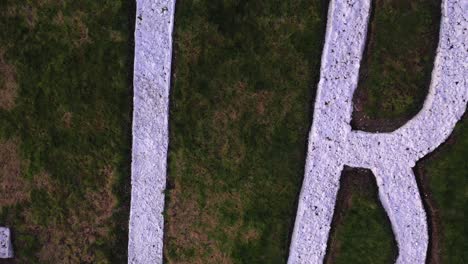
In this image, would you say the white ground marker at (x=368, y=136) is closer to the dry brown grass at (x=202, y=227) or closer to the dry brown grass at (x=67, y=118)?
the dry brown grass at (x=202, y=227)

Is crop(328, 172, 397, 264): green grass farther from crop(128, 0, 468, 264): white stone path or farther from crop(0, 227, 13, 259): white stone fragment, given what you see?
crop(0, 227, 13, 259): white stone fragment

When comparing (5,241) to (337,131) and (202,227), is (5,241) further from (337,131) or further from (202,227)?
(337,131)

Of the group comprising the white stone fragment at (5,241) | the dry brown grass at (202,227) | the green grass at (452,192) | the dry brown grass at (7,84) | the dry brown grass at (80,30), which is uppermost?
the dry brown grass at (80,30)

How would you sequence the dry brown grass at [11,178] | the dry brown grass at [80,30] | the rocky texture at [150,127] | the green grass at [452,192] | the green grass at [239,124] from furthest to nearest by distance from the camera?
the dry brown grass at [11,178] → the dry brown grass at [80,30] → the rocky texture at [150,127] → the green grass at [239,124] → the green grass at [452,192]

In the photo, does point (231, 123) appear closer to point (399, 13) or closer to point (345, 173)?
point (345, 173)

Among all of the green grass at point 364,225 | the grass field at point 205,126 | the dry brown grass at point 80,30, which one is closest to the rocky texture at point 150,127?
the grass field at point 205,126

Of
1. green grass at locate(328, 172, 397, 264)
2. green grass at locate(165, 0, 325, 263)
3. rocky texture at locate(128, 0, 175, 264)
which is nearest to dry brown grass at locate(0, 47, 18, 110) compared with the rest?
rocky texture at locate(128, 0, 175, 264)

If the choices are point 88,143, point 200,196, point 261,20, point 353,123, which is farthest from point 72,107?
point 353,123
